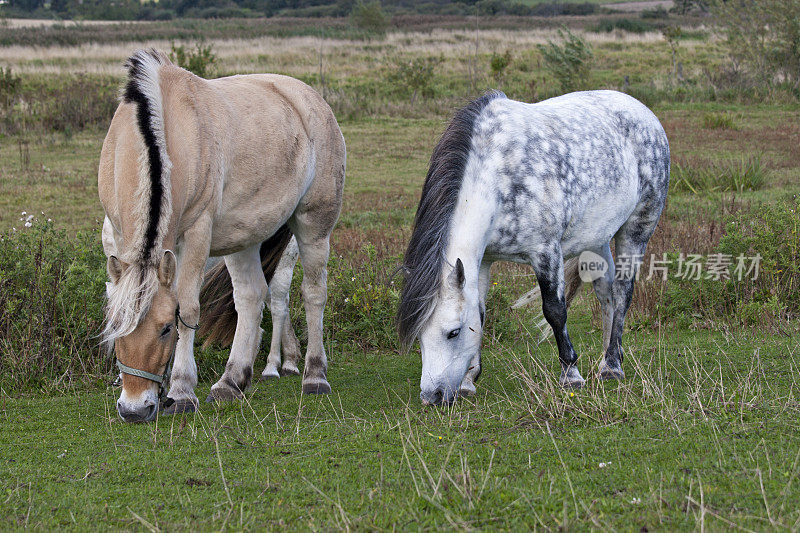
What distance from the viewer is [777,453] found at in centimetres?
370

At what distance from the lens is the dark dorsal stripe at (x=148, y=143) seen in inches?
172

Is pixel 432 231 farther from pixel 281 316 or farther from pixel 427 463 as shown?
pixel 281 316

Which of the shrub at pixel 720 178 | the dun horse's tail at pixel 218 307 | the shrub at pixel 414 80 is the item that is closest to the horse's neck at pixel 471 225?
the dun horse's tail at pixel 218 307

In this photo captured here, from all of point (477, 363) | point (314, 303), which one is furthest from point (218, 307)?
point (477, 363)

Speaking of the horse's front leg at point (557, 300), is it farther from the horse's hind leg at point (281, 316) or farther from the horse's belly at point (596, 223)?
the horse's hind leg at point (281, 316)

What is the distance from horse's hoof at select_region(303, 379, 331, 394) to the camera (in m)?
5.98

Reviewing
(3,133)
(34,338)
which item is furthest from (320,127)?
(3,133)

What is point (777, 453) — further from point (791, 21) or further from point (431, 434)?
point (791, 21)

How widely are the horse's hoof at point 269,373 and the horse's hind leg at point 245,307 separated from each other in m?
0.55

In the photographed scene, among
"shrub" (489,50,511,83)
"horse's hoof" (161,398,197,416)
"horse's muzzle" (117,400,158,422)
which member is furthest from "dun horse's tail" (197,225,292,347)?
"shrub" (489,50,511,83)

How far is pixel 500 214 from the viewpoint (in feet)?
17.0

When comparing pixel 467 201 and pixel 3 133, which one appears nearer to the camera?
pixel 467 201

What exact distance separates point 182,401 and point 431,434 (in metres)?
1.74

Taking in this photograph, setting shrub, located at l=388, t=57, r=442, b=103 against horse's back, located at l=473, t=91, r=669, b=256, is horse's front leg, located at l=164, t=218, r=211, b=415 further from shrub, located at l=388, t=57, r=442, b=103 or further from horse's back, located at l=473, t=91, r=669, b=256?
shrub, located at l=388, t=57, r=442, b=103
